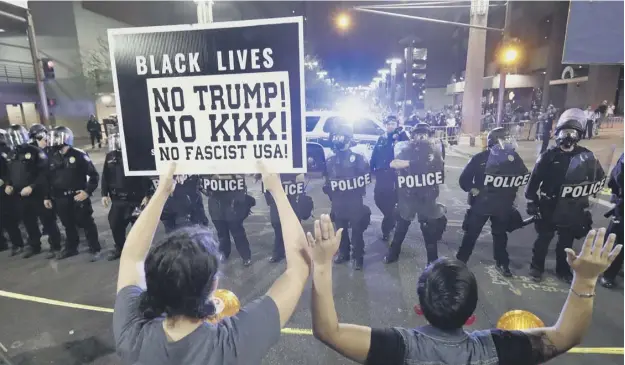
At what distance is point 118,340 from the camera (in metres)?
1.40

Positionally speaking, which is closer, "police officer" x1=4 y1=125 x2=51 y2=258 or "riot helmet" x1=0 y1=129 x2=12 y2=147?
"police officer" x1=4 y1=125 x2=51 y2=258

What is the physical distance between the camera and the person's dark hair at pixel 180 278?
134cm

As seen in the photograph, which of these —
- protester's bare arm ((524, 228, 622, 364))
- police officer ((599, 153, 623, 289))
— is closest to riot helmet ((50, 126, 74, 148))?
protester's bare arm ((524, 228, 622, 364))

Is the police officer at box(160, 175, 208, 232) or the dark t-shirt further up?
the dark t-shirt

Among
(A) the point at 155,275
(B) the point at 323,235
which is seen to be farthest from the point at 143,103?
(B) the point at 323,235

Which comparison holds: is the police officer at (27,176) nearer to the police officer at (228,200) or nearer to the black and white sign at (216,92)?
the police officer at (228,200)

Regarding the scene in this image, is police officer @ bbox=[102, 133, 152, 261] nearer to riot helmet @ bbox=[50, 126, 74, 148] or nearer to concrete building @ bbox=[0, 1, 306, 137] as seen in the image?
riot helmet @ bbox=[50, 126, 74, 148]

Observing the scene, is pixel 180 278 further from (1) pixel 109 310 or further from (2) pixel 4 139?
(2) pixel 4 139

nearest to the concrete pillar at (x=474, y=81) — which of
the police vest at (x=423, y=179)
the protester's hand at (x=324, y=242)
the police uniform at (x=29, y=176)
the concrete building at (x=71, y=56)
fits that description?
the police vest at (x=423, y=179)

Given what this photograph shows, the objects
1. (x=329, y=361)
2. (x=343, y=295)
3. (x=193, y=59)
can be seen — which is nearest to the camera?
(x=193, y=59)

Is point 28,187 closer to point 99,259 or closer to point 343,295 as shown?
point 99,259

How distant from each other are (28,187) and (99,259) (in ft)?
5.00

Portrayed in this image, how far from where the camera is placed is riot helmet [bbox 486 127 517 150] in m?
4.75

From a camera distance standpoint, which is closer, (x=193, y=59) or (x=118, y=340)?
(x=118, y=340)
